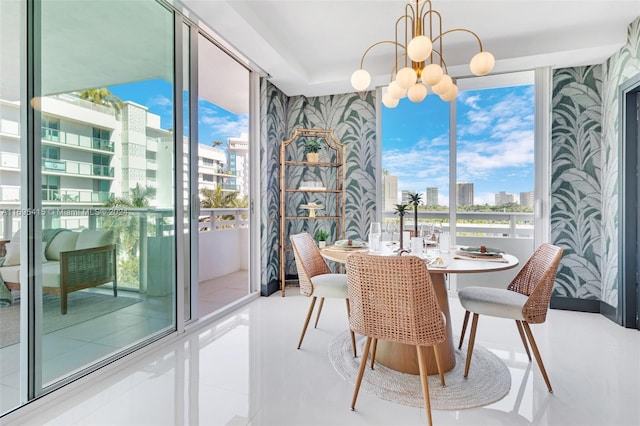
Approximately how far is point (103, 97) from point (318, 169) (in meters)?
2.76

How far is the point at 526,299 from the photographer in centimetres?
204

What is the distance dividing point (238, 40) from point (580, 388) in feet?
11.8

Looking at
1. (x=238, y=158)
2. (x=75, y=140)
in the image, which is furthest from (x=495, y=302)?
(x=238, y=158)

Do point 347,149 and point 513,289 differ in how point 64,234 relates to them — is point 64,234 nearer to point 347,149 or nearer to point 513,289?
point 513,289

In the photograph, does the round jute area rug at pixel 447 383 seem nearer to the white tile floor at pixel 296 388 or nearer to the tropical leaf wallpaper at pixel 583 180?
the white tile floor at pixel 296 388

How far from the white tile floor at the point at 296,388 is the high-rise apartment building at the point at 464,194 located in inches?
61.8

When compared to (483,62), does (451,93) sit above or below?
below

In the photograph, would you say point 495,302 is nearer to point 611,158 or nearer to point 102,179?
point 611,158

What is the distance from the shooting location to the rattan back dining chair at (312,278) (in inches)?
96.3

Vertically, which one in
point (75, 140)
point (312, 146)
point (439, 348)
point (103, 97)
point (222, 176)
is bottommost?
point (439, 348)

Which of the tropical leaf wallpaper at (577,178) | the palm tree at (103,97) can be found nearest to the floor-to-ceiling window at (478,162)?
the tropical leaf wallpaper at (577,178)

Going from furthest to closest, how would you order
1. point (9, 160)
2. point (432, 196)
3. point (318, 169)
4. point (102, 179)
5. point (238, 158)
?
point (238, 158)
point (318, 169)
point (432, 196)
point (102, 179)
point (9, 160)

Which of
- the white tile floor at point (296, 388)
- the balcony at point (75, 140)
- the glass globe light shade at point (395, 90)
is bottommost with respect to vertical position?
the white tile floor at point (296, 388)

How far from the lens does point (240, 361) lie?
7.46ft
